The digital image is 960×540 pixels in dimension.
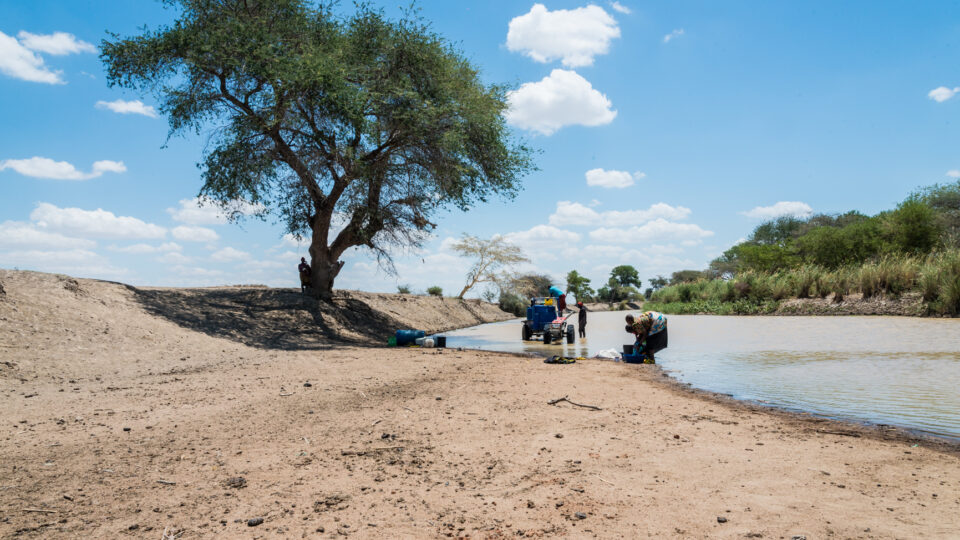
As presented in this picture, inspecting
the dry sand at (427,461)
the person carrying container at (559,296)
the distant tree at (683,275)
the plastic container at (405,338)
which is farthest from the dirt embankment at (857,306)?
the distant tree at (683,275)

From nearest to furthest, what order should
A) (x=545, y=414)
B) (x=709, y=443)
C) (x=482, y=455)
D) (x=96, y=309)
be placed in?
(x=482, y=455), (x=709, y=443), (x=545, y=414), (x=96, y=309)

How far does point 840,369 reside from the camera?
32.7ft

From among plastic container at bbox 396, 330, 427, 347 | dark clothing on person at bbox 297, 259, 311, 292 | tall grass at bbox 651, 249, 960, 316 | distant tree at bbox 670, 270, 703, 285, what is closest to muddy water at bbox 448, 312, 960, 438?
plastic container at bbox 396, 330, 427, 347

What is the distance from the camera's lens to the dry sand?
10.7 feet

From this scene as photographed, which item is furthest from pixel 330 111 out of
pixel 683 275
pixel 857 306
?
pixel 683 275

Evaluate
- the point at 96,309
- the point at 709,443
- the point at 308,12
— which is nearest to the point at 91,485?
the point at 709,443

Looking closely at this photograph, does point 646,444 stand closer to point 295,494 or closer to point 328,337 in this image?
point 295,494

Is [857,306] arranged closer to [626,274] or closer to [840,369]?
[840,369]

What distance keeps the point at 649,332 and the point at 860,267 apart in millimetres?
29179

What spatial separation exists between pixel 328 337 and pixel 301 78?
772cm

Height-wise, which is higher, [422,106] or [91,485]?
[422,106]

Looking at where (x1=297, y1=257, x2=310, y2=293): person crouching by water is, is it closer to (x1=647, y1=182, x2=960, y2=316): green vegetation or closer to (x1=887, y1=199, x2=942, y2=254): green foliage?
(x1=647, y1=182, x2=960, y2=316): green vegetation

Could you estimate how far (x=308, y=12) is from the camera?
57.9ft

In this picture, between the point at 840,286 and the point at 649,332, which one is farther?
the point at 840,286
